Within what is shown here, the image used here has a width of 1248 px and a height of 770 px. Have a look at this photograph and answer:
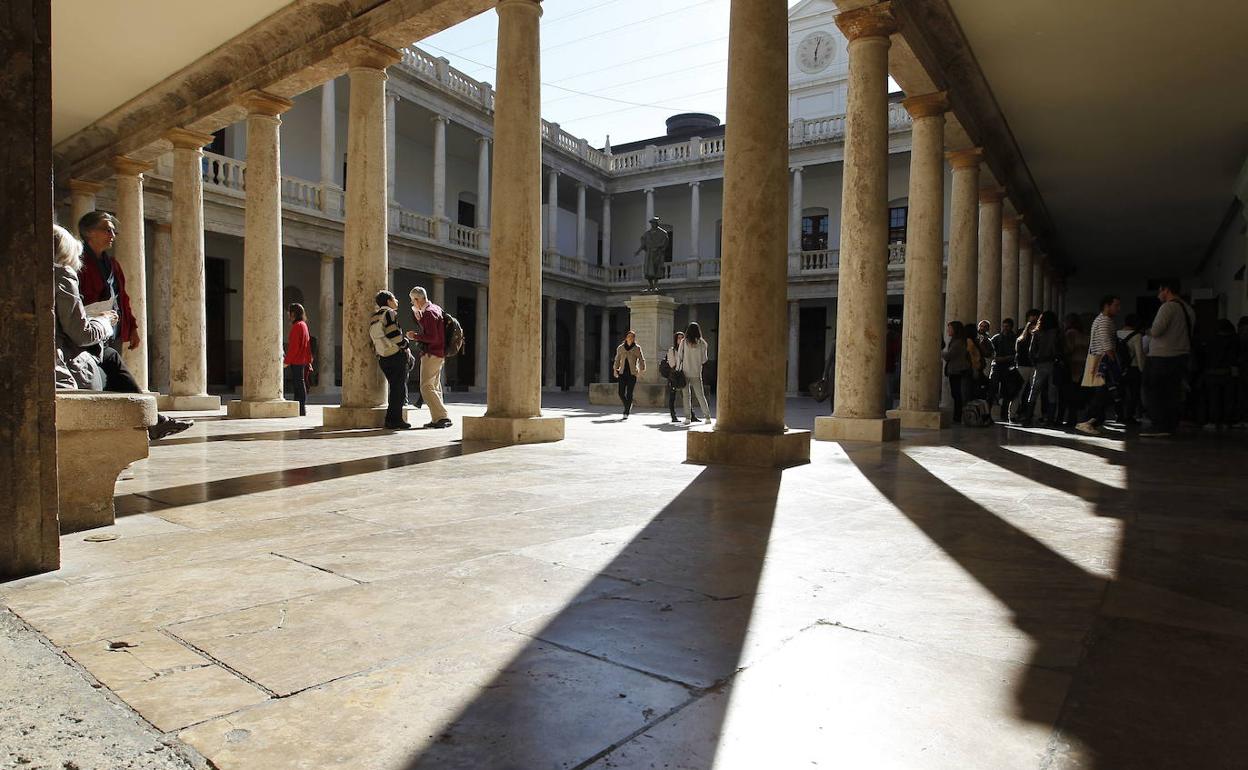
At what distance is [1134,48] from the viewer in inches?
388

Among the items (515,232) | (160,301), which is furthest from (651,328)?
(515,232)

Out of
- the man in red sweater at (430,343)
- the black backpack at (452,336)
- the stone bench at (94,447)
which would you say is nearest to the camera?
the stone bench at (94,447)

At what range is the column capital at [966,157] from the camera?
11.8 m

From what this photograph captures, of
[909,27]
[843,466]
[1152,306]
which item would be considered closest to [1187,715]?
[843,466]

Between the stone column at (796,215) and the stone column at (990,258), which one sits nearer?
the stone column at (990,258)

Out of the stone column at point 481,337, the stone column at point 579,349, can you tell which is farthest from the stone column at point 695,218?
the stone column at point 481,337

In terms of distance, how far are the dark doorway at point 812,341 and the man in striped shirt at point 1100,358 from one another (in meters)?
20.3

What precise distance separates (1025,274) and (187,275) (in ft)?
58.6

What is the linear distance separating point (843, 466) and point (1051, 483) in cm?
140

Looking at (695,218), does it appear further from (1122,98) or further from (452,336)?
(452,336)

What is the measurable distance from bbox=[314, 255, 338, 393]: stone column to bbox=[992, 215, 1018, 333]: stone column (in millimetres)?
15906

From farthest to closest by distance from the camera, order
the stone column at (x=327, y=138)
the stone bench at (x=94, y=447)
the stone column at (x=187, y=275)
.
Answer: the stone column at (x=327, y=138) → the stone column at (x=187, y=275) → the stone bench at (x=94, y=447)

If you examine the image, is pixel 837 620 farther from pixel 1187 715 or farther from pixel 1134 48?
pixel 1134 48

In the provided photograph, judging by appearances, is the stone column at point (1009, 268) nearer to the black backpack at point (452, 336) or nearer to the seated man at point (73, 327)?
the black backpack at point (452, 336)
